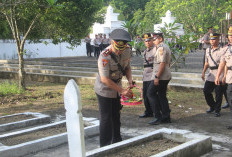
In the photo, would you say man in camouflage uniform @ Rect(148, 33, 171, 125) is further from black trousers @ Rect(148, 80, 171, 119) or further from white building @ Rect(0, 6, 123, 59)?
white building @ Rect(0, 6, 123, 59)

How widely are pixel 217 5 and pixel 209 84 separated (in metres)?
38.9

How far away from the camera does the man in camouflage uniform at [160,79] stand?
6352 mm

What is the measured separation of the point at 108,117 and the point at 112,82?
573mm

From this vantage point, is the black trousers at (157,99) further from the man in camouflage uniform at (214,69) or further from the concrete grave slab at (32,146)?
the concrete grave slab at (32,146)

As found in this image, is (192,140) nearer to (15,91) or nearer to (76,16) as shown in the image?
(15,91)

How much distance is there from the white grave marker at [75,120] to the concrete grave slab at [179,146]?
1.25 m

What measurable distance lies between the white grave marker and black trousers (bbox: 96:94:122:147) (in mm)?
1865

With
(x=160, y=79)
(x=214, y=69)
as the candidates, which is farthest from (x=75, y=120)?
(x=214, y=69)

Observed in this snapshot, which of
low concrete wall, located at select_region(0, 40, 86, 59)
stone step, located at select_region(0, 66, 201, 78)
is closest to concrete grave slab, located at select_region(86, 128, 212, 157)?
stone step, located at select_region(0, 66, 201, 78)

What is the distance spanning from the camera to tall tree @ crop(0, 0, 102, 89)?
1047 cm

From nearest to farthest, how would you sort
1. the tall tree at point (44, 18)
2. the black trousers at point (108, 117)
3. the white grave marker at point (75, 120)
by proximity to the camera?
1. the white grave marker at point (75, 120)
2. the black trousers at point (108, 117)
3. the tall tree at point (44, 18)

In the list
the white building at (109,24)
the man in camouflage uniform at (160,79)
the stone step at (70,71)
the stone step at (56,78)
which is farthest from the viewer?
the white building at (109,24)

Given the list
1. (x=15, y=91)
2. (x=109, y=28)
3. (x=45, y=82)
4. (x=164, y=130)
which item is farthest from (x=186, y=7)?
(x=164, y=130)

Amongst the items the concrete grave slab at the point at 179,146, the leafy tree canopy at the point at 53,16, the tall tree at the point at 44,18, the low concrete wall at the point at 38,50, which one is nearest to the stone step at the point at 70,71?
the leafy tree canopy at the point at 53,16
